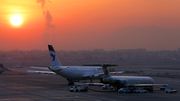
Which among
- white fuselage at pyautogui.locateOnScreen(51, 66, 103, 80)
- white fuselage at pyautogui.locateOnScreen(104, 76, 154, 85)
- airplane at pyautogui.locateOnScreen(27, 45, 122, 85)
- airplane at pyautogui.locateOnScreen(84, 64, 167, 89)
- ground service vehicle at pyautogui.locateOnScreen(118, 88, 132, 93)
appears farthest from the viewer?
white fuselage at pyautogui.locateOnScreen(51, 66, 103, 80)

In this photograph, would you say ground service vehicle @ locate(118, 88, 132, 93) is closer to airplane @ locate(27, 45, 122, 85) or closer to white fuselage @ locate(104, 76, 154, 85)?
white fuselage @ locate(104, 76, 154, 85)

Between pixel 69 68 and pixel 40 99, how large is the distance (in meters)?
26.0

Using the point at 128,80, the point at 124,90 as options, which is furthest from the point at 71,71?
the point at 124,90

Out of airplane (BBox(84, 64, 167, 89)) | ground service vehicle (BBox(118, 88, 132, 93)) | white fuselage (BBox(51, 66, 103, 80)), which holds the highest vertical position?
white fuselage (BBox(51, 66, 103, 80))

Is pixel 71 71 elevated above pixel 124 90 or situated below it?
above

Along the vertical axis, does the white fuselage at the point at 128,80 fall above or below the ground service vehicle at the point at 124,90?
above

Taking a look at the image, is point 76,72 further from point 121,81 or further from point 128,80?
point 121,81

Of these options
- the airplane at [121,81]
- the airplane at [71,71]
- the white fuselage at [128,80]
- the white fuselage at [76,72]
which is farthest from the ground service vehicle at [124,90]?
the white fuselage at [76,72]

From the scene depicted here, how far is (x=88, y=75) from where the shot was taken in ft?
235

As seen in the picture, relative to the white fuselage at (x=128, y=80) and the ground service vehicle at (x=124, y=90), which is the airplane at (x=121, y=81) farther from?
the ground service vehicle at (x=124, y=90)

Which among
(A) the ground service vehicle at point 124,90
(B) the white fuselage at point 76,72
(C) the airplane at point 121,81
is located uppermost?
(B) the white fuselage at point 76,72

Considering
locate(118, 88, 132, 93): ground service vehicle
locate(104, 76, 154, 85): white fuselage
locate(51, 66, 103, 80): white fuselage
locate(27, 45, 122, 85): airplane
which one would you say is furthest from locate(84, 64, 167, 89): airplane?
locate(51, 66, 103, 80): white fuselage

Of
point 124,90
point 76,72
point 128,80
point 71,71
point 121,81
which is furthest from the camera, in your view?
point 76,72

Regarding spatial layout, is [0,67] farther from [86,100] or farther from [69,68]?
[86,100]
